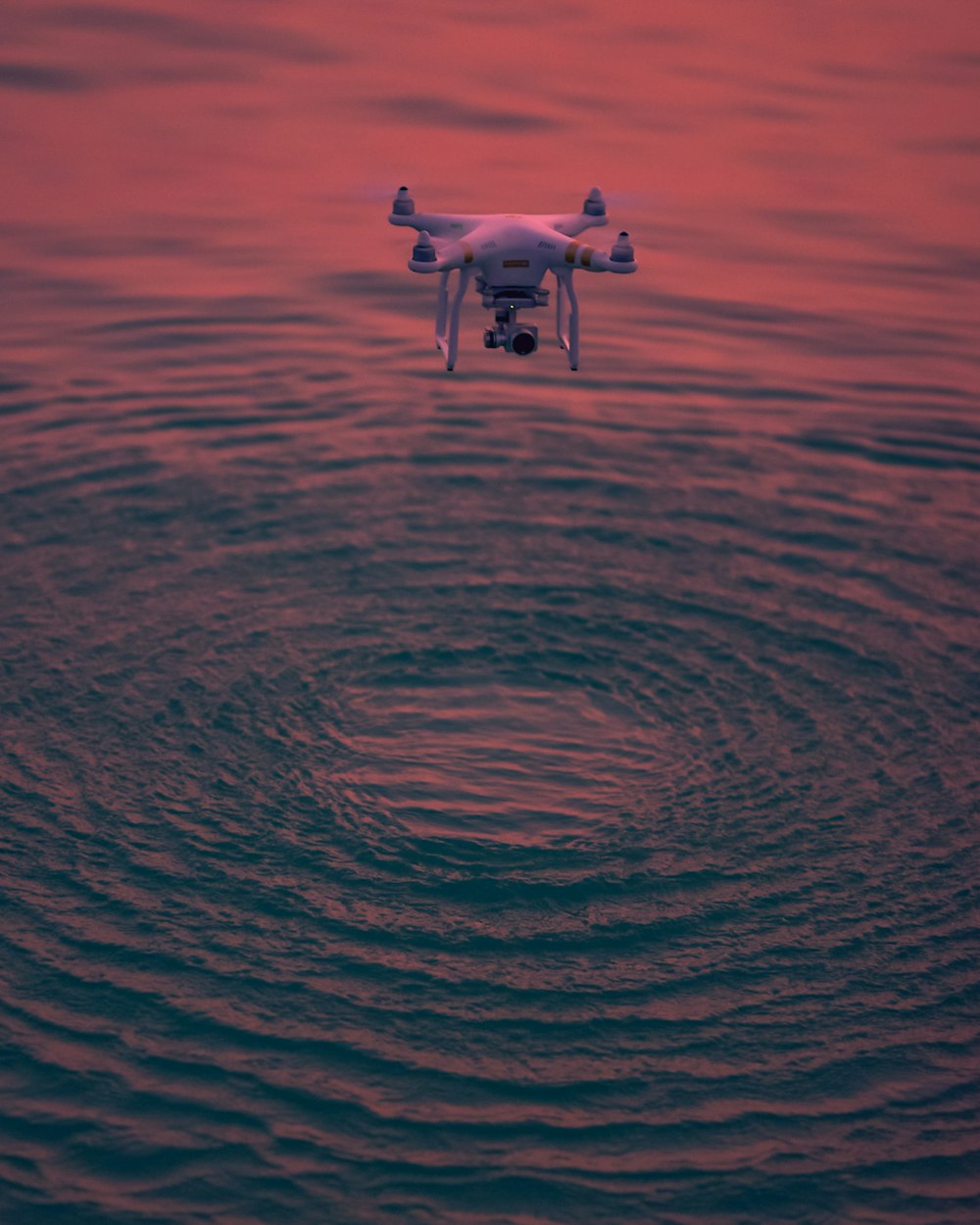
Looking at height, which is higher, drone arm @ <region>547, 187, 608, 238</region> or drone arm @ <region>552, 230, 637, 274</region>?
drone arm @ <region>547, 187, 608, 238</region>

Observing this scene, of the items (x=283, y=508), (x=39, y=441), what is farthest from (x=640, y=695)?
(x=39, y=441)

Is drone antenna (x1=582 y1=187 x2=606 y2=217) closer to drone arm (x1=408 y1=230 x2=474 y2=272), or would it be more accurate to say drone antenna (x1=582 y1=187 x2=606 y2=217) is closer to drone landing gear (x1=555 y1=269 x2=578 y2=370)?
drone landing gear (x1=555 y1=269 x2=578 y2=370)

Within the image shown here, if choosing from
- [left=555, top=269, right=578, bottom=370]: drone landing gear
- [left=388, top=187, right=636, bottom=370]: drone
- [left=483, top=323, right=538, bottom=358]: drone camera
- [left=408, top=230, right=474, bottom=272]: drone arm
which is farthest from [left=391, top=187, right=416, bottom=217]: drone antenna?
[left=555, top=269, right=578, bottom=370]: drone landing gear

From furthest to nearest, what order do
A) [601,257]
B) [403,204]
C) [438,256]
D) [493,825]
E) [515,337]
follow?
1. [493,825]
2. [515,337]
3. [403,204]
4. [601,257]
5. [438,256]

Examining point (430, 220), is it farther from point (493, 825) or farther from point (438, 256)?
point (493, 825)

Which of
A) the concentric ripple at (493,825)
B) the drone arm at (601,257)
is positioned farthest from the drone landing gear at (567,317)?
the concentric ripple at (493,825)

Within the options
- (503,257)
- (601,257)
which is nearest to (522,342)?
(503,257)

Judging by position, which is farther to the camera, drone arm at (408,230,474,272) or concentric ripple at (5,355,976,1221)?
concentric ripple at (5,355,976,1221)
